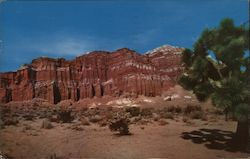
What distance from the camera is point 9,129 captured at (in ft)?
47.6

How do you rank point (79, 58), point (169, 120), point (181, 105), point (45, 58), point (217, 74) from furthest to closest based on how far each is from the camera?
1. point (45, 58)
2. point (79, 58)
3. point (181, 105)
4. point (169, 120)
5. point (217, 74)

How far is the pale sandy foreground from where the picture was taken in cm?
1216

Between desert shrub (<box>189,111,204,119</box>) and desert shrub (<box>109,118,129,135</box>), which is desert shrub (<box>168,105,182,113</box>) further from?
desert shrub (<box>109,118,129,135</box>)

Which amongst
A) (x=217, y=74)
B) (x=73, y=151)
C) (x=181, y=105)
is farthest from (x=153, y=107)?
(x=73, y=151)

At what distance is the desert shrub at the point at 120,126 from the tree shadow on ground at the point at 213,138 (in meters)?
2.29

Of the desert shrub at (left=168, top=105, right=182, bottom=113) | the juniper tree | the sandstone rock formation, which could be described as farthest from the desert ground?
the sandstone rock formation

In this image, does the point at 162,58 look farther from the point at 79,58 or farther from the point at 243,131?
the point at 79,58

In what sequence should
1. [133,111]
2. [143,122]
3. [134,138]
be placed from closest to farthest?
1. [134,138]
2. [143,122]
3. [133,111]

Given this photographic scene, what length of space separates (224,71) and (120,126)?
15.2 ft

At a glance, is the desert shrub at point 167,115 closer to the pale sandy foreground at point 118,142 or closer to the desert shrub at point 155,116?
the desert shrub at point 155,116

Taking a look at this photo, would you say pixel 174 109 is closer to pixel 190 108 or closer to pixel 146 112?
pixel 190 108

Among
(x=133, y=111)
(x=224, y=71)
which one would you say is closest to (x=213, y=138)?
(x=224, y=71)

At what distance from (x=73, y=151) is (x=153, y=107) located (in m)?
7.76

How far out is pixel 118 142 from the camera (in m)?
13.1
